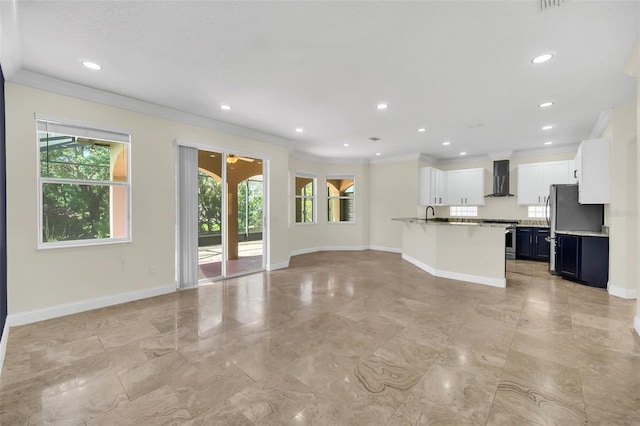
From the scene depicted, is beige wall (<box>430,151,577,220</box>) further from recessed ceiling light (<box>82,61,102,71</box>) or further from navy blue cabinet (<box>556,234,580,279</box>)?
recessed ceiling light (<box>82,61,102,71</box>)

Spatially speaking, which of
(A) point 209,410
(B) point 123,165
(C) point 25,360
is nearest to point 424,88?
(A) point 209,410

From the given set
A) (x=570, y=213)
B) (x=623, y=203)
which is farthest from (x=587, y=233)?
(x=623, y=203)

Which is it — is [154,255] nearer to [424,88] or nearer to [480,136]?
[424,88]

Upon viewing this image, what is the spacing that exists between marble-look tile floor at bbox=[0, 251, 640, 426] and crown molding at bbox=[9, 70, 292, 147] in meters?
2.72

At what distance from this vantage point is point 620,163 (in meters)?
4.16

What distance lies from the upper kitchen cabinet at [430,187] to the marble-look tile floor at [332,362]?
4.15m

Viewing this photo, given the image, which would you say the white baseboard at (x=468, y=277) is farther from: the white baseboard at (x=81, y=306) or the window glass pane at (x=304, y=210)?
the white baseboard at (x=81, y=306)

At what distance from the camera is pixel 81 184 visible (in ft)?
12.0

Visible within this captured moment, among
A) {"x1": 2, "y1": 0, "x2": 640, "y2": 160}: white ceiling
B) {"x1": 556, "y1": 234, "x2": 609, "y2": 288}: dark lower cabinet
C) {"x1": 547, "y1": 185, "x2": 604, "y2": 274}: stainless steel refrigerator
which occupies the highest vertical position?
{"x1": 2, "y1": 0, "x2": 640, "y2": 160}: white ceiling

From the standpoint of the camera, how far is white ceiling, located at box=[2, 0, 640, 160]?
2.20 m

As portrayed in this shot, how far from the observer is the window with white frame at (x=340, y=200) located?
893 cm

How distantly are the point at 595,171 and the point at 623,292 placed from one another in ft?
6.03

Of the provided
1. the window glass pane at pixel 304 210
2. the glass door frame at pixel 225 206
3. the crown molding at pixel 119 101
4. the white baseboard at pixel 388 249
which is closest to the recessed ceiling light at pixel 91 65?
the crown molding at pixel 119 101

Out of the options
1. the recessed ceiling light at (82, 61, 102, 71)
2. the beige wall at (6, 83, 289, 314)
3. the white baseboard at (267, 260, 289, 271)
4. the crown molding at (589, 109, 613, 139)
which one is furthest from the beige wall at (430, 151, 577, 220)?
the recessed ceiling light at (82, 61, 102, 71)
